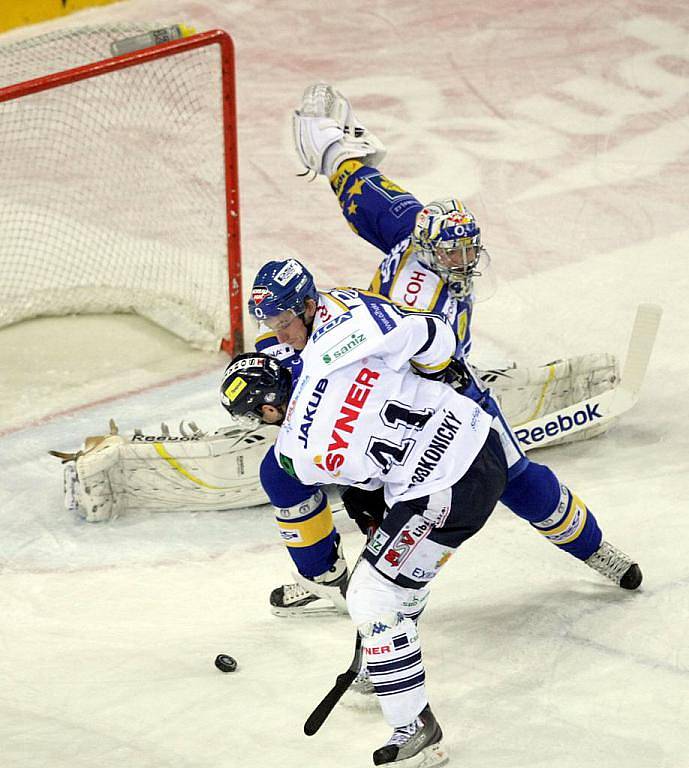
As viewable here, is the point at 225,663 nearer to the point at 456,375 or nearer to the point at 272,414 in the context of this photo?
the point at 272,414

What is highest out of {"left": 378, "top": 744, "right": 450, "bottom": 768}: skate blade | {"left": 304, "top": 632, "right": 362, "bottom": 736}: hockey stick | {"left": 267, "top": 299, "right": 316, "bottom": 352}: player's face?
{"left": 267, "top": 299, "right": 316, "bottom": 352}: player's face

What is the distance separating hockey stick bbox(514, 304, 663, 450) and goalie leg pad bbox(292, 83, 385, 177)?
1030mm

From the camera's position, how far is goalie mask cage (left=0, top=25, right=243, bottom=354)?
219 inches

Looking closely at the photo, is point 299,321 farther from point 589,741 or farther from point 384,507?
point 589,741

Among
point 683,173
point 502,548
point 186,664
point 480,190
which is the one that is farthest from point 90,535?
point 683,173

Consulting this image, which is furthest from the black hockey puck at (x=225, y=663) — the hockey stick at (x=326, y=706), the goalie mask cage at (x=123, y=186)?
the goalie mask cage at (x=123, y=186)

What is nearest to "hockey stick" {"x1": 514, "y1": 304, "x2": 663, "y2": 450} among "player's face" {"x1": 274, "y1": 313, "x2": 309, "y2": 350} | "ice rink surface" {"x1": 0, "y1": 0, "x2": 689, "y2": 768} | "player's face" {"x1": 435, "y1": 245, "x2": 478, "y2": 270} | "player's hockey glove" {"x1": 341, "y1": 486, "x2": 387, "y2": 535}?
"ice rink surface" {"x1": 0, "y1": 0, "x2": 689, "y2": 768}

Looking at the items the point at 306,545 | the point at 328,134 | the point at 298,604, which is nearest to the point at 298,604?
the point at 298,604

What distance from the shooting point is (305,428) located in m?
2.86

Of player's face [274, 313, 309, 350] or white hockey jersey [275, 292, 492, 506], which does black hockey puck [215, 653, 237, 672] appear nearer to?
white hockey jersey [275, 292, 492, 506]

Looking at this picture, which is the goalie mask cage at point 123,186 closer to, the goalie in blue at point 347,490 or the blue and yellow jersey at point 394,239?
the blue and yellow jersey at point 394,239

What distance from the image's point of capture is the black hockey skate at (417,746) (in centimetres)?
296

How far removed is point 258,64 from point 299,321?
5.14 m

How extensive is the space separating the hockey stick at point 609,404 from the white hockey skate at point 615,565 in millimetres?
740
